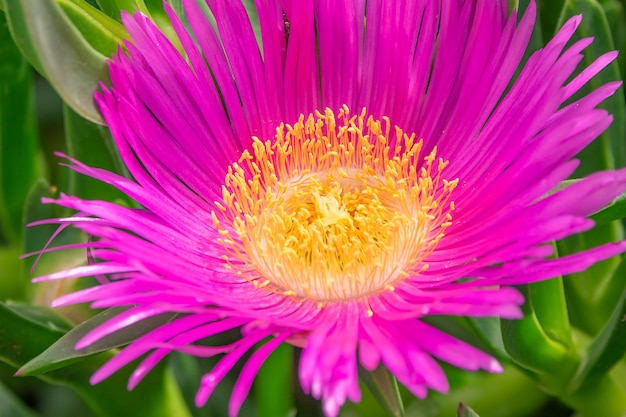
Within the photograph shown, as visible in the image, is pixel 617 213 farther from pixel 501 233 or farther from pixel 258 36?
pixel 258 36

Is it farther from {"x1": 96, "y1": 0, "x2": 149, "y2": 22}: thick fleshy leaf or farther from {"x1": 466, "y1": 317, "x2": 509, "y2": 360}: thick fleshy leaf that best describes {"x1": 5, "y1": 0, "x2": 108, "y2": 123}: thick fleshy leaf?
{"x1": 466, "y1": 317, "x2": 509, "y2": 360}: thick fleshy leaf

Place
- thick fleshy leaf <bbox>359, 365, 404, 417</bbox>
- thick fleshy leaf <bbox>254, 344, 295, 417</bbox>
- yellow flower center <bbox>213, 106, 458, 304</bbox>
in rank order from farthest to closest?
1. thick fleshy leaf <bbox>254, 344, 295, 417</bbox>
2. yellow flower center <bbox>213, 106, 458, 304</bbox>
3. thick fleshy leaf <bbox>359, 365, 404, 417</bbox>

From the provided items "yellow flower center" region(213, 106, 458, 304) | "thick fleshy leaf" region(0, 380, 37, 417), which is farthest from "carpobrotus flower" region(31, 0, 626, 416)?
"thick fleshy leaf" region(0, 380, 37, 417)

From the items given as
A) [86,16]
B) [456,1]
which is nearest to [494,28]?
[456,1]

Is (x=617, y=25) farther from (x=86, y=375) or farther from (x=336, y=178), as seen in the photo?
(x=86, y=375)

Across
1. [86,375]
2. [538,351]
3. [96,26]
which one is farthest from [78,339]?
[538,351]

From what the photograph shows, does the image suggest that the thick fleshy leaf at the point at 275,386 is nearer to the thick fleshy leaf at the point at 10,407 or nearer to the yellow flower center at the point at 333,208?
the yellow flower center at the point at 333,208
